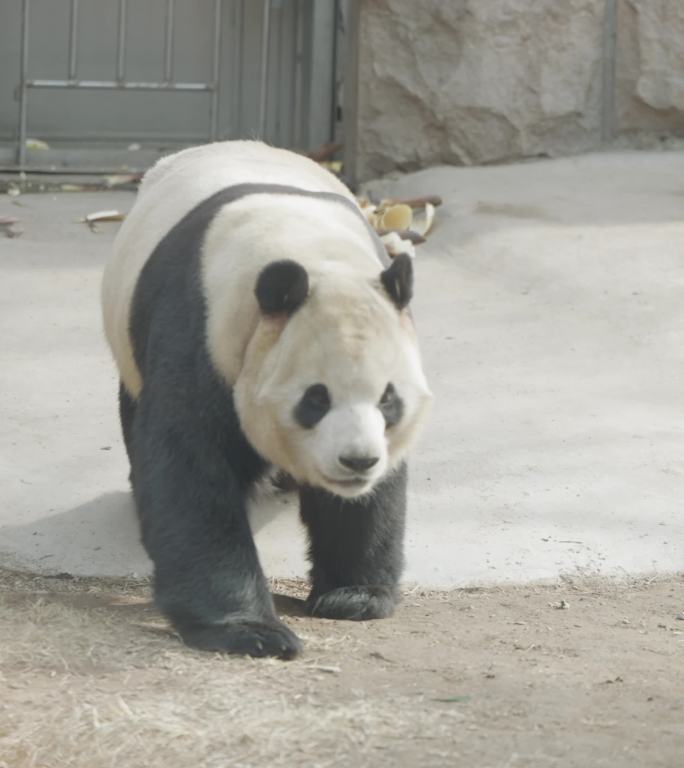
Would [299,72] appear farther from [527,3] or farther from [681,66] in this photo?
[681,66]

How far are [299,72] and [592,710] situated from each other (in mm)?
7491

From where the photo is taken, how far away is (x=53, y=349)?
7059mm

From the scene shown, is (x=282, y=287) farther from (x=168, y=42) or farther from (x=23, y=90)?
(x=168, y=42)

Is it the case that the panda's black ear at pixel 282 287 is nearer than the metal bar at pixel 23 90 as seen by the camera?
Yes

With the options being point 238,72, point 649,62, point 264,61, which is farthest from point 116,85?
point 649,62

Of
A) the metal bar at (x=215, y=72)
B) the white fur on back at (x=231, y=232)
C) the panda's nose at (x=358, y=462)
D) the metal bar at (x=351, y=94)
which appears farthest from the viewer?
the metal bar at (x=215, y=72)

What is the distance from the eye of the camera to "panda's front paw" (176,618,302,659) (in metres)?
4.19

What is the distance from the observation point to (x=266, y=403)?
425 centimetres

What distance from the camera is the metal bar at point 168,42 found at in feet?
34.5

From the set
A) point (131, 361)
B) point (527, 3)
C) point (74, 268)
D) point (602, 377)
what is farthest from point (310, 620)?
point (527, 3)

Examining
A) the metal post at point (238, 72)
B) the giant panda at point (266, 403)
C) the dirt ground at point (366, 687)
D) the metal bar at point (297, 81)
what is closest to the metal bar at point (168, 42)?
the metal post at point (238, 72)

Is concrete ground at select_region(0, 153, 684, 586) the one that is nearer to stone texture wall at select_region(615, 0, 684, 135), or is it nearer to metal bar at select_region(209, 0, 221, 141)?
stone texture wall at select_region(615, 0, 684, 135)

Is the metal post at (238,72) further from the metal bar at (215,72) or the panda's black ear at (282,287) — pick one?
the panda's black ear at (282,287)

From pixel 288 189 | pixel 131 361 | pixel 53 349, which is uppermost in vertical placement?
pixel 288 189
